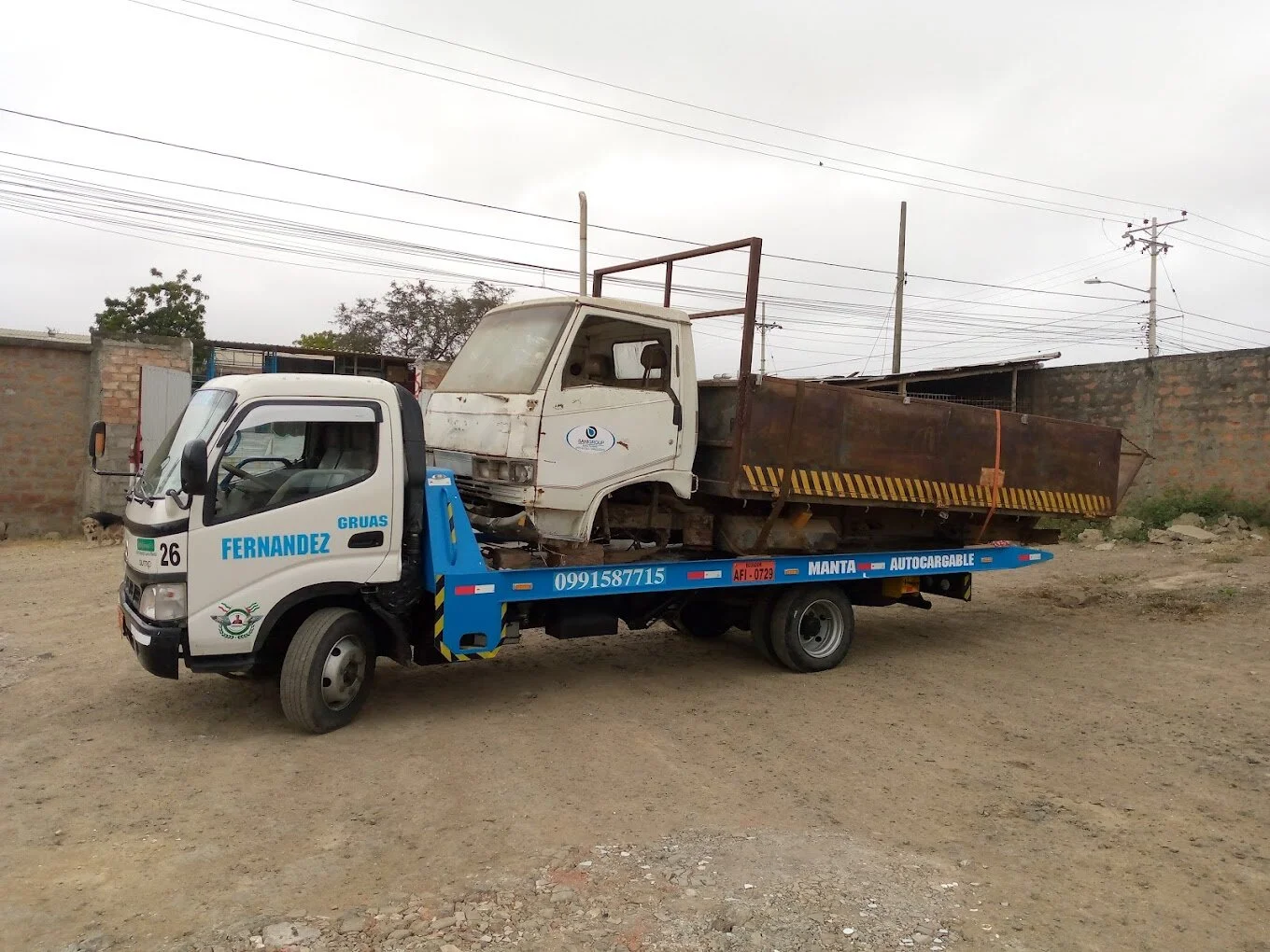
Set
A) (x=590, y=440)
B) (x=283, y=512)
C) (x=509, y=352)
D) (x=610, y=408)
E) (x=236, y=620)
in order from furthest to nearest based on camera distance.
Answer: (x=509, y=352), (x=610, y=408), (x=590, y=440), (x=283, y=512), (x=236, y=620)

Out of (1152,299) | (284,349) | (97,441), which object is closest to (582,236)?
(284,349)

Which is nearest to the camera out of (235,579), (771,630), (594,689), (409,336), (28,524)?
(235,579)

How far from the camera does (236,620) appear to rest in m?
5.39

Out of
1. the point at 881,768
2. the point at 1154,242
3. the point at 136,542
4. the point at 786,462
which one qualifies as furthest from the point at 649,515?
the point at 1154,242

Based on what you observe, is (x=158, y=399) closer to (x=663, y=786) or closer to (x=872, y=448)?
(x=872, y=448)

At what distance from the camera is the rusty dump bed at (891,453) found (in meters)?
7.01

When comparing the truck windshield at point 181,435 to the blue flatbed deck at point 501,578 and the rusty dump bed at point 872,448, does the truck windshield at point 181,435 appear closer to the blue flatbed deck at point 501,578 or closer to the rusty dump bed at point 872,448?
the blue flatbed deck at point 501,578

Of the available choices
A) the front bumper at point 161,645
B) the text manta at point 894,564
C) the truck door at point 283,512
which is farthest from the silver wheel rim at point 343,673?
the text manta at point 894,564

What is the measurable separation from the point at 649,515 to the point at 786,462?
1.14m

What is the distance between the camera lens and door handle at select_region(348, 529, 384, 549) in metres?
5.76

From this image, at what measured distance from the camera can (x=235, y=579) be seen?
539cm

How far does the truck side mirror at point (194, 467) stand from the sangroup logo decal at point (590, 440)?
2.24 m

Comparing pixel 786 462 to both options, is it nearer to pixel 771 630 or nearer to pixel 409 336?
pixel 771 630

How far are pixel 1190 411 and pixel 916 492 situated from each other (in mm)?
11120
